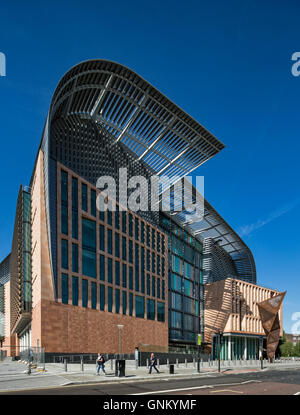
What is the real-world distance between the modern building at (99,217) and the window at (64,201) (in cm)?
11

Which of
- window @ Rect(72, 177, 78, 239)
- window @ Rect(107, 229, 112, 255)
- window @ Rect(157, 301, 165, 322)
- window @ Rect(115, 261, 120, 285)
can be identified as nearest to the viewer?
window @ Rect(72, 177, 78, 239)

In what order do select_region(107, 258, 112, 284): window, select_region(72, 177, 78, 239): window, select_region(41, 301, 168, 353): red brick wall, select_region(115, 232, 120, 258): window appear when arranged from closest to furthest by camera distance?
select_region(41, 301, 168, 353): red brick wall
select_region(72, 177, 78, 239): window
select_region(107, 258, 112, 284): window
select_region(115, 232, 120, 258): window

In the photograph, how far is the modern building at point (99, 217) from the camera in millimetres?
39531

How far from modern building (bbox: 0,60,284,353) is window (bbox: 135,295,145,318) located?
131 mm

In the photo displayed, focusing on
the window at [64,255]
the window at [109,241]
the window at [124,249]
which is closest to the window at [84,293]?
the window at [64,255]

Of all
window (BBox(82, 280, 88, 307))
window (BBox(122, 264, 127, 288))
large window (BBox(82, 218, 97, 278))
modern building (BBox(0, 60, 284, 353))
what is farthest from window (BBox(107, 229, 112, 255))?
window (BBox(82, 280, 88, 307))

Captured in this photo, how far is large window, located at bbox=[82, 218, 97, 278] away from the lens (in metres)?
43.0

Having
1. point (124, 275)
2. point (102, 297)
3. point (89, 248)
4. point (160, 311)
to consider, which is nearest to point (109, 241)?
point (89, 248)

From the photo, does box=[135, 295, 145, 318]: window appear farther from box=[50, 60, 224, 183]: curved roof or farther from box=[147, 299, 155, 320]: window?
box=[50, 60, 224, 183]: curved roof

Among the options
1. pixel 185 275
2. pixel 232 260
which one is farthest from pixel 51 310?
pixel 232 260

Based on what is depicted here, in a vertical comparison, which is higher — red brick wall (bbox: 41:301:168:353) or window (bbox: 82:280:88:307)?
window (bbox: 82:280:88:307)

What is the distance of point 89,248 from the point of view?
4384 centimetres
